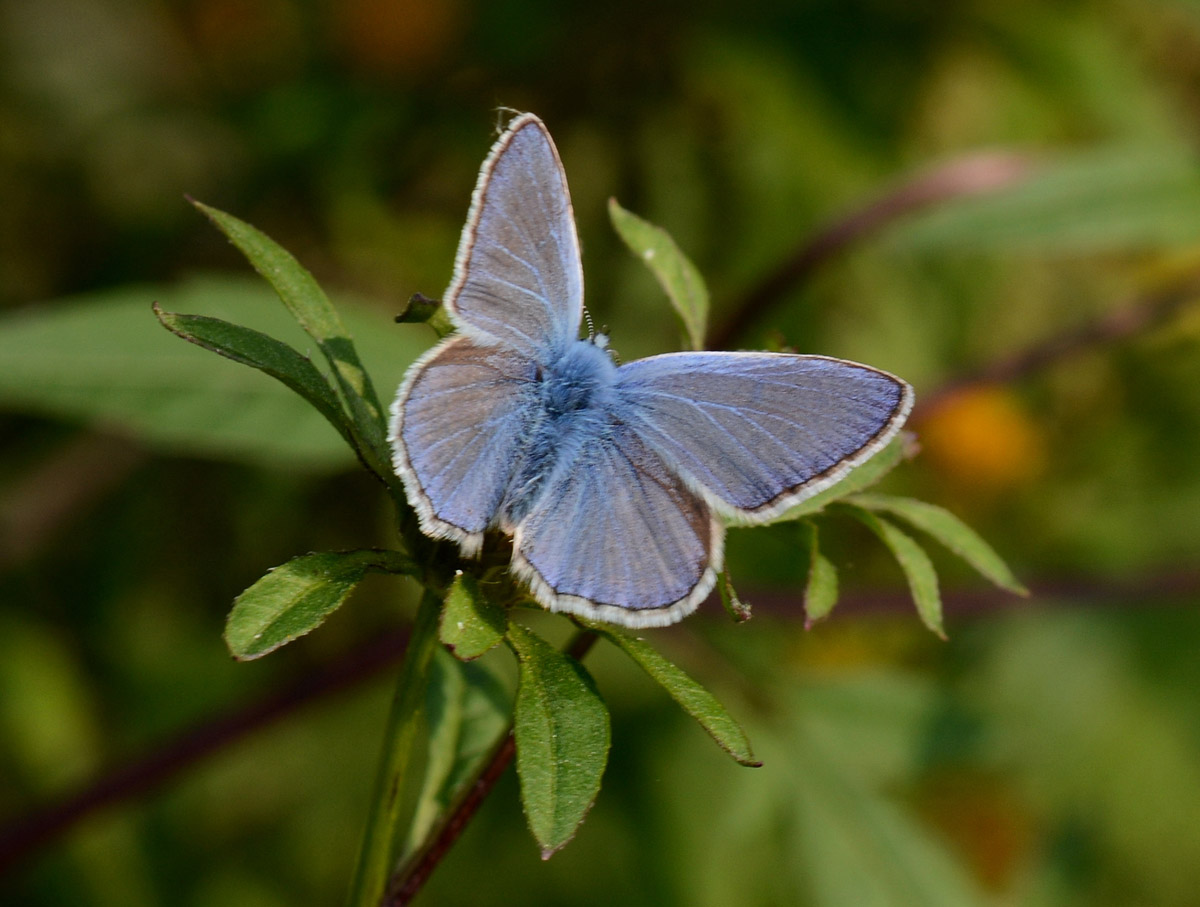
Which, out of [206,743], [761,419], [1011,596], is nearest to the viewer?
[761,419]

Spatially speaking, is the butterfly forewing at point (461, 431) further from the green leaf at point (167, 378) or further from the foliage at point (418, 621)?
the green leaf at point (167, 378)

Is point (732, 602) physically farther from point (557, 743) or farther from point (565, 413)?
point (565, 413)

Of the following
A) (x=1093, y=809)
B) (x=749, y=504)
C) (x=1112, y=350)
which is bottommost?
(x=1093, y=809)

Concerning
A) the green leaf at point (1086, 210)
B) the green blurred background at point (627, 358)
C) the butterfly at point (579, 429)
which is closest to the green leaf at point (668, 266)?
the butterfly at point (579, 429)

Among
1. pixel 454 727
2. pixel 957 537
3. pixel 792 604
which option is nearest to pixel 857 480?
pixel 957 537

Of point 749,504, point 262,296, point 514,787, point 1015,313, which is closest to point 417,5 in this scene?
point 262,296

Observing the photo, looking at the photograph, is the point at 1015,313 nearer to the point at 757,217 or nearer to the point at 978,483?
the point at 978,483
